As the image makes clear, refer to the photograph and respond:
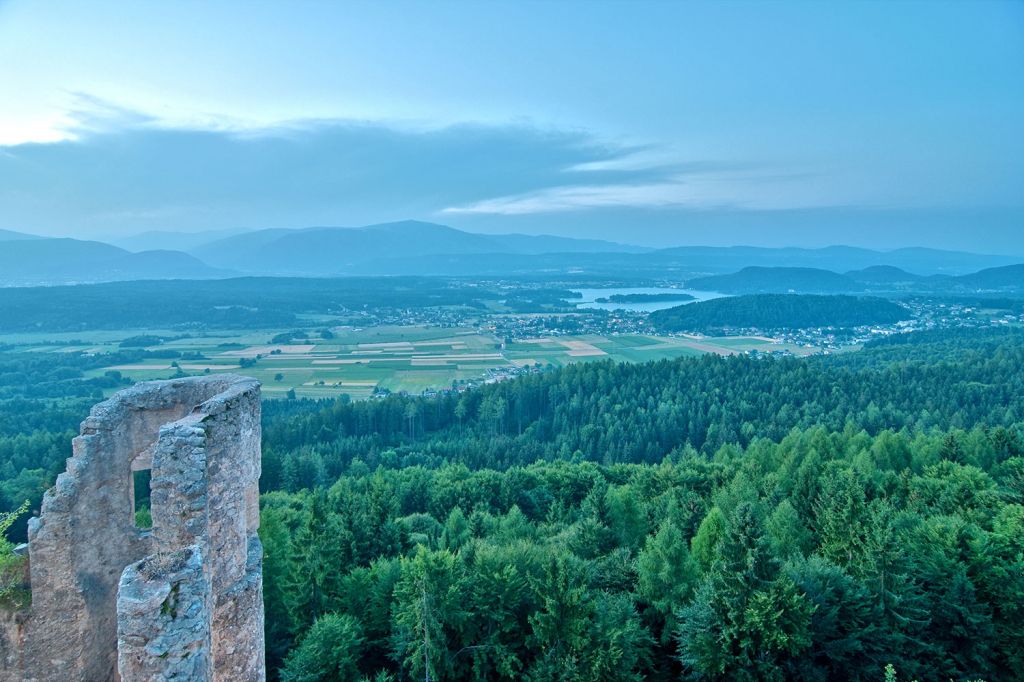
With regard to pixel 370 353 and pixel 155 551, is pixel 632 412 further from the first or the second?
pixel 370 353

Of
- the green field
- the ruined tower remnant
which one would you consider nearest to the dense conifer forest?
the ruined tower remnant

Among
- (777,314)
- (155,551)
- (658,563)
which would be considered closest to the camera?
(155,551)

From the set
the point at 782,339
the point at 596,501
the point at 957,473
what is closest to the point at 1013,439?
the point at 957,473

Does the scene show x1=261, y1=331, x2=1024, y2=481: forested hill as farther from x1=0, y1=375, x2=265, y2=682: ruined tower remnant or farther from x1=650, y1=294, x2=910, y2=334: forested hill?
x1=650, y1=294, x2=910, y2=334: forested hill

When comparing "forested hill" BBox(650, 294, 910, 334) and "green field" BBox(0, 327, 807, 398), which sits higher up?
"forested hill" BBox(650, 294, 910, 334)

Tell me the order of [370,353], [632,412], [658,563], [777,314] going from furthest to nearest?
1. [777,314]
2. [370,353]
3. [632,412]
4. [658,563]

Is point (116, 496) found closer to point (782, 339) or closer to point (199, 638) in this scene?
point (199, 638)

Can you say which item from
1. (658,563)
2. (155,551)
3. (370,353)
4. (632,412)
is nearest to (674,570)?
(658,563)
